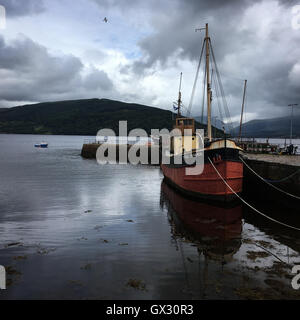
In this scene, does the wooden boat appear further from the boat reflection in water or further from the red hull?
the boat reflection in water

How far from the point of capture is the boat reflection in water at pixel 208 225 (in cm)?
982

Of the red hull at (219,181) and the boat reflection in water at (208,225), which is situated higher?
the red hull at (219,181)

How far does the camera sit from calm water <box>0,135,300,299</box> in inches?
273

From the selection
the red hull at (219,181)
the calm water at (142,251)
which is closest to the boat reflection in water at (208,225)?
the calm water at (142,251)

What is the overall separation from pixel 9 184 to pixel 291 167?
966 inches

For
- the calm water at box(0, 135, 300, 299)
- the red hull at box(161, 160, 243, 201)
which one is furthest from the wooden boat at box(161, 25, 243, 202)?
the calm water at box(0, 135, 300, 299)

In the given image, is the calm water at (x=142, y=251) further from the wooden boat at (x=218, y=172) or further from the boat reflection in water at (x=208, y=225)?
the wooden boat at (x=218, y=172)

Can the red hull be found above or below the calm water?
above

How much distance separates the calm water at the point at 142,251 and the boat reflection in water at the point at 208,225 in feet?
0.15

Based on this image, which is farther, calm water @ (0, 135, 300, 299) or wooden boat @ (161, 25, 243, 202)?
wooden boat @ (161, 25, 243, 202)

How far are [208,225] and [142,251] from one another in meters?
4.51

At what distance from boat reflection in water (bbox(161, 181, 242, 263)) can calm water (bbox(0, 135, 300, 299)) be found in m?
Answer: 0.04
